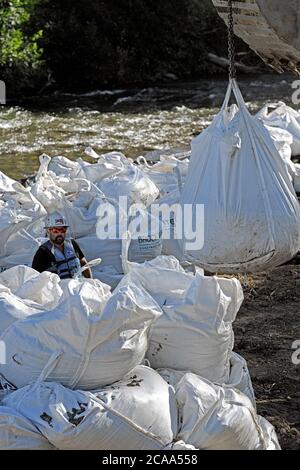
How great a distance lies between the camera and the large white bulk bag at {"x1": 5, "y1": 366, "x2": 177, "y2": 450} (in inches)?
135

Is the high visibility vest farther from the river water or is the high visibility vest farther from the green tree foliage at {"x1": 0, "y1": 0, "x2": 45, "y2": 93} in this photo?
the green tree foliage at {"x1": 0, "y1": 0, "x2": 45, "y2": 93}

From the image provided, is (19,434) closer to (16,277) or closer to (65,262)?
(16,277)

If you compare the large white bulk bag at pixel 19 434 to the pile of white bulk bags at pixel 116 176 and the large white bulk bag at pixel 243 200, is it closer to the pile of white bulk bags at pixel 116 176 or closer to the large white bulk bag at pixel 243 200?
the large white bulk bag at pixel 243 200

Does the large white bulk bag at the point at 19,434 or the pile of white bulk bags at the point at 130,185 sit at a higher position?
the large white bulk bag at the point at 19,434

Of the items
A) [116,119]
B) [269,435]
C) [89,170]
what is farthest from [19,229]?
[116,119]

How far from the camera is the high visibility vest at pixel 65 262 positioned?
5.68 metres

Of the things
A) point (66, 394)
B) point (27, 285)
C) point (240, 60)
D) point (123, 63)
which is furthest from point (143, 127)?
point (66, 394)

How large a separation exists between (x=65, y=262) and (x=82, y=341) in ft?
6.79

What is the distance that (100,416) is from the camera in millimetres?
3459

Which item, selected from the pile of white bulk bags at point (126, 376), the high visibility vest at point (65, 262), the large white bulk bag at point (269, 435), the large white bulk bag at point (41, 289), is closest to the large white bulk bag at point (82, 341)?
the pile of white bulk bags at point (126, 376)

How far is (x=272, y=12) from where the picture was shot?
5219 mm

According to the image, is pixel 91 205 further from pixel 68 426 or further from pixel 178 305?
pixel 68 426

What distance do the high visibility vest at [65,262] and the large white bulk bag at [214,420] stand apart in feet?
6.79

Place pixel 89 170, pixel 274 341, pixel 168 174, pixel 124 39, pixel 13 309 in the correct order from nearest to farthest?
1. pixel 13 309
2. pixel 274 341
3. pixel 89 170
4. pixel 168 174
5. pixel 124 39
